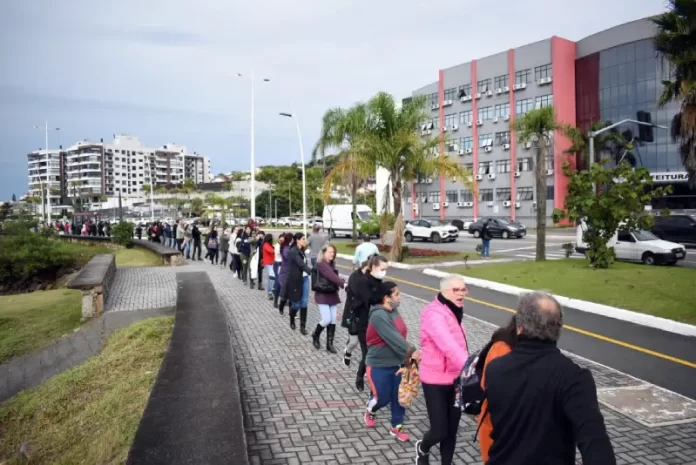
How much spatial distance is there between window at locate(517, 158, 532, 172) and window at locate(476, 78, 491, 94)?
28.5 ft

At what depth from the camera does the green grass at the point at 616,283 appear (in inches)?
457

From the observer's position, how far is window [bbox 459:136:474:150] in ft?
206

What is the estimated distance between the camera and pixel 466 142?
208 feet

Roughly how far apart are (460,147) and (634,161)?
18713mm

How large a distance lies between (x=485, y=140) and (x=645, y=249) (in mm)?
42319

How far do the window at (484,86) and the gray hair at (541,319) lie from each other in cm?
6090

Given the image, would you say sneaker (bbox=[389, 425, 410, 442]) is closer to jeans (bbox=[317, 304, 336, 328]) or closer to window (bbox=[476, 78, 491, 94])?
jeans (bbox=[317, 304, 336, 328])

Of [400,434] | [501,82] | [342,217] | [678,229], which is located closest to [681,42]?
[400,434]

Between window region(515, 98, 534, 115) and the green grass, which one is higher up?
window region(515, 98, 534, 115)

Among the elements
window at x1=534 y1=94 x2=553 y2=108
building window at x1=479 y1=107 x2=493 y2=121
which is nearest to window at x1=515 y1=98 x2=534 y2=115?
window at x1=534 y1=94 x2=553 y2=108

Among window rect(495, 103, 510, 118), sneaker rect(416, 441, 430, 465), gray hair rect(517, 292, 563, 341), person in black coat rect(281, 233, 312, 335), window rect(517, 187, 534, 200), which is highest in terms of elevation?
window rect(495, 103, 510, 118)

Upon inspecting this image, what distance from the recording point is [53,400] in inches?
298

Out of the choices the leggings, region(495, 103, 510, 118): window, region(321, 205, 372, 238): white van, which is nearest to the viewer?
the leggings

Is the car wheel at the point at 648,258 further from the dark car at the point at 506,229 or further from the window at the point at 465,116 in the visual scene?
the window at the point at 465,116
